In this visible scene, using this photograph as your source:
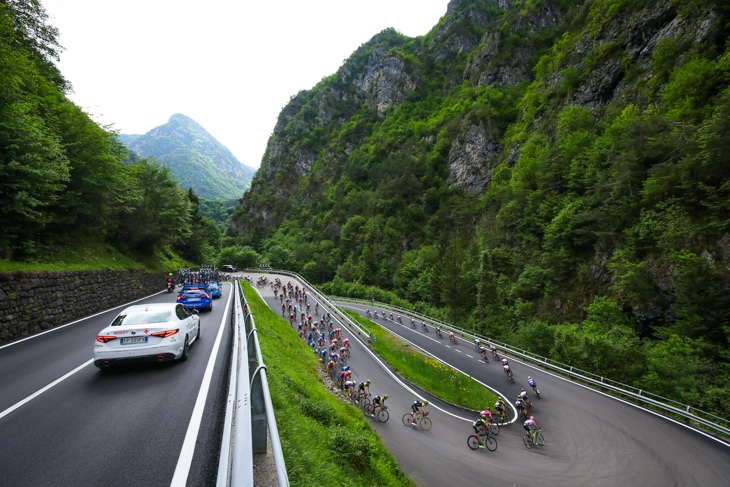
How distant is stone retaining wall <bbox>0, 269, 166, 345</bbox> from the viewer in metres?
9.33

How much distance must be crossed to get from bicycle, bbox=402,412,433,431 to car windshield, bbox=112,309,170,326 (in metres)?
13.2

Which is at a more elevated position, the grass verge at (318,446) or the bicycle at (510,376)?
the grass verge at (318,446)

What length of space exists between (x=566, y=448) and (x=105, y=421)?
56.7 ft

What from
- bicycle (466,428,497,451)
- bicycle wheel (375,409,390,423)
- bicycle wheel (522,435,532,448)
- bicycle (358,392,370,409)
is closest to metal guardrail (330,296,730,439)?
bicycle wheel (522,435,532,448)

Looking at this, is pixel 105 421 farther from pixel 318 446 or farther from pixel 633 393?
pixel 633 393

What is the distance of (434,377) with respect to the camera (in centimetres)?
2052

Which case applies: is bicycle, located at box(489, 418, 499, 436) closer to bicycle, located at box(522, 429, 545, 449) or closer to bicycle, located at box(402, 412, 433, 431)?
bicycle, located at box(522, 429, 545, 449)

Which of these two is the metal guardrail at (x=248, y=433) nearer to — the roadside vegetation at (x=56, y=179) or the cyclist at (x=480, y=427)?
the roadside vegetation at (x=56, y=179)

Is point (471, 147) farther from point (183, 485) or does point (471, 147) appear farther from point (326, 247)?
point (183, 485)

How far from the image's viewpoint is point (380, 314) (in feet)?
139

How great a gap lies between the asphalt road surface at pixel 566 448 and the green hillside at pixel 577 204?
3740mm

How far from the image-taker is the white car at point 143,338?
604 centimetres

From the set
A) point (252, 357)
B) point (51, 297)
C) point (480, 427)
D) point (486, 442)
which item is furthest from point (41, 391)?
point (486, 442)

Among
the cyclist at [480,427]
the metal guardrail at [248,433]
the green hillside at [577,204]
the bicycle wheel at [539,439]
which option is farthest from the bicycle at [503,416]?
the metal guardrail at [248,433]
